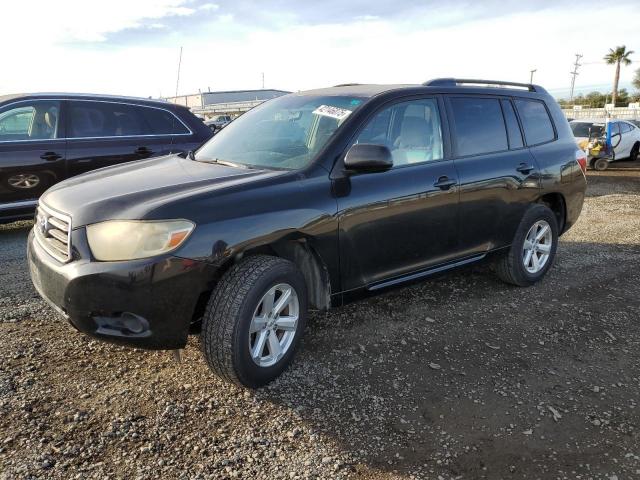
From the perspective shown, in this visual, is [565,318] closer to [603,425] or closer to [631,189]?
[603,425]

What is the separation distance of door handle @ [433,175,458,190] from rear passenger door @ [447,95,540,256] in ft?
0.39

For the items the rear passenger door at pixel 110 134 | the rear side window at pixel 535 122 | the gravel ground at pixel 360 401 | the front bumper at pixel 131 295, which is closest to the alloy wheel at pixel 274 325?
the gravel ground at pixel 360 401

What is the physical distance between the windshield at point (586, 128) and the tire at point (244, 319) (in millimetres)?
13620

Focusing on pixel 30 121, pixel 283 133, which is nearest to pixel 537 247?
pixel 283 133

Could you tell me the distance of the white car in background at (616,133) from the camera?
46.7 feet

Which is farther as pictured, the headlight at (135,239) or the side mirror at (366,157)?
the side mirror at (366,157)

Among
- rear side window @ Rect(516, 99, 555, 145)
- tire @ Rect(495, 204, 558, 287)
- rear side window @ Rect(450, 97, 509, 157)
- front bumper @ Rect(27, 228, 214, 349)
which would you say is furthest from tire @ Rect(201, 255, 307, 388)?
rear side window @ Rect(516, 99, 555, 145)

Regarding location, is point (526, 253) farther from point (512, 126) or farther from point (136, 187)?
point (136, 187)

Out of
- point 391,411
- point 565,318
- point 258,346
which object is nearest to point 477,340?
point 565,318

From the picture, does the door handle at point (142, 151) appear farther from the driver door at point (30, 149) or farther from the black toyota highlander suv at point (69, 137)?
the driver door at point (30, 149)

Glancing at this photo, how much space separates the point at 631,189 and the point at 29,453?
1162 cm

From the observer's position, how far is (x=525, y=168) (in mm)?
4527

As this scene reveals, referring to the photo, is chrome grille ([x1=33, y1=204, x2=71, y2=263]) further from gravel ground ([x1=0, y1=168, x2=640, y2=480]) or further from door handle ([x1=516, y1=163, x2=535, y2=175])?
door handle ([x1=516, y1=163, x2=535, y2=175])

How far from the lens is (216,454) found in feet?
8.09
